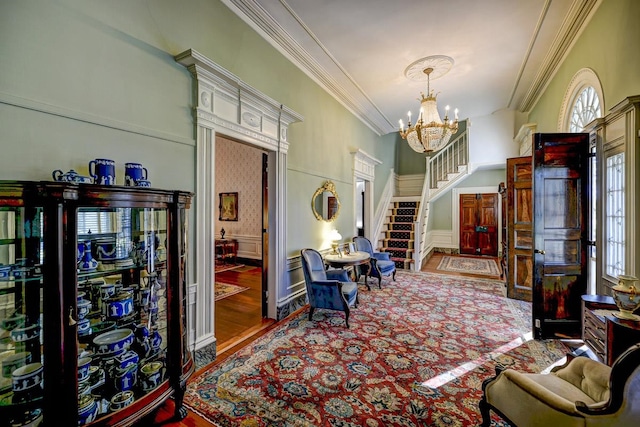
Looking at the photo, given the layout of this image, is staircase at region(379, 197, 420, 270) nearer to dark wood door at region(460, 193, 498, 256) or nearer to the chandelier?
dark wood door at region(460, 193, 498, 256)

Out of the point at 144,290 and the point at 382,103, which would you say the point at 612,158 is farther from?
the point at 144,290

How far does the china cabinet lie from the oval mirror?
2709 mm

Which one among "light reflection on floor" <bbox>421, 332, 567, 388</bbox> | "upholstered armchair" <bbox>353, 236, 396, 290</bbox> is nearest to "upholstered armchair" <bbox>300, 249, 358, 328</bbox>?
"light reflection on floor" <bbox>421, 332, 567, 388</bbox>

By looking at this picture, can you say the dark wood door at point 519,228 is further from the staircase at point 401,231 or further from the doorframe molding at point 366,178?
the doorframe molding at point 366,178

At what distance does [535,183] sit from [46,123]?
4.56m

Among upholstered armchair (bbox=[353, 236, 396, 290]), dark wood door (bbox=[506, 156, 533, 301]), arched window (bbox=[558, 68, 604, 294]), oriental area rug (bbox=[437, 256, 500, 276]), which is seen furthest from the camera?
oriental area rug (bbox=[437, 256, 500, 276])

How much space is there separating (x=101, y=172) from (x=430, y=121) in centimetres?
439

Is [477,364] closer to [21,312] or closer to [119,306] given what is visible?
[119,306]

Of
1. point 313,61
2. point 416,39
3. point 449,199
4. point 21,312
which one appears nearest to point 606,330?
point 21,312

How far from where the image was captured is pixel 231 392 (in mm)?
2199

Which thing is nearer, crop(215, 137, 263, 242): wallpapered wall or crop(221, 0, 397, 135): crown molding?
crop(221, 0, 397, 135): crown molding

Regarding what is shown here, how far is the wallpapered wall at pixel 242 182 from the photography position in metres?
7.17

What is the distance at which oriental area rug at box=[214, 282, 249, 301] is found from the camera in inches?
181

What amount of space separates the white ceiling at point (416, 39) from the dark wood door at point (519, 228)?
170cm
